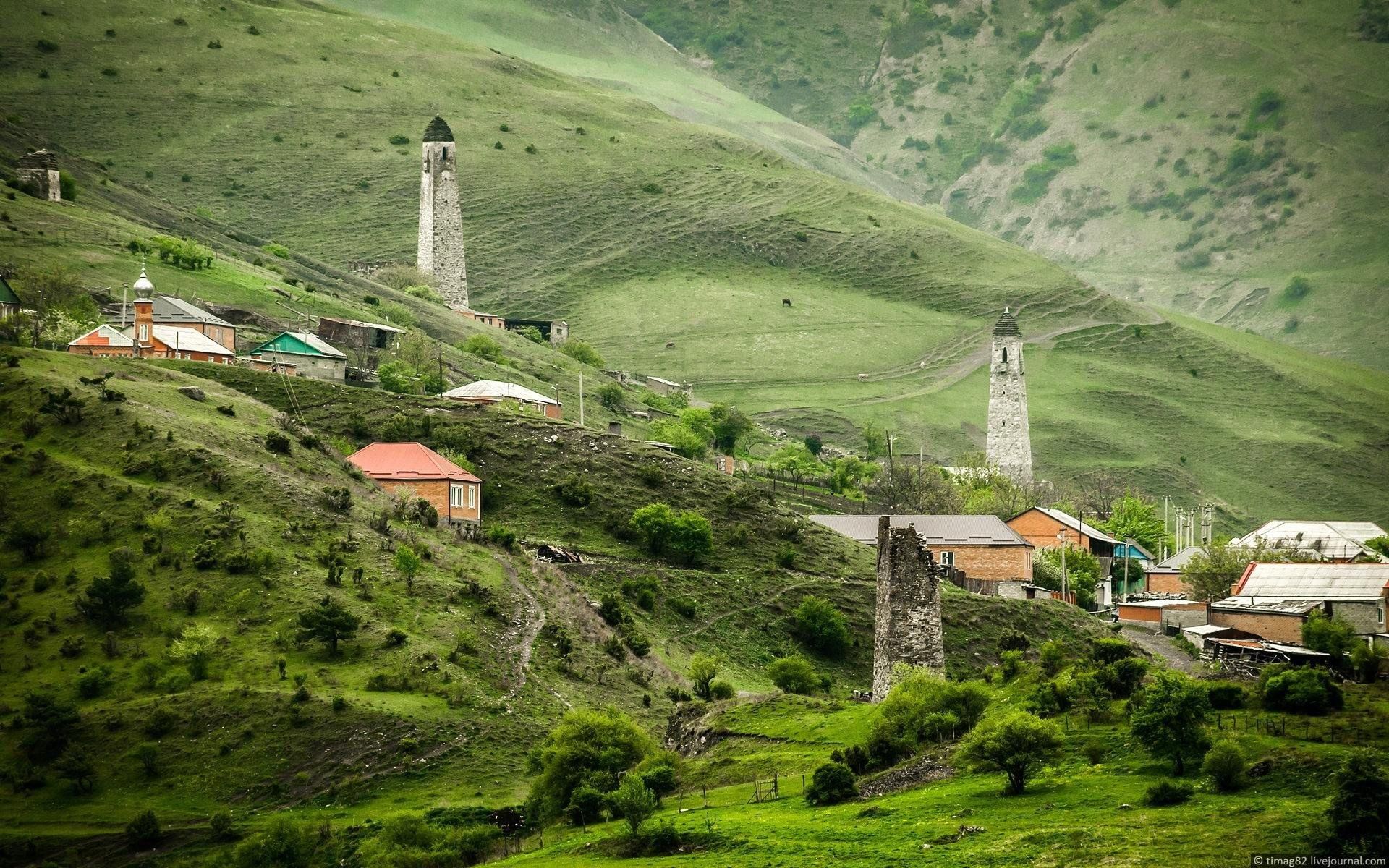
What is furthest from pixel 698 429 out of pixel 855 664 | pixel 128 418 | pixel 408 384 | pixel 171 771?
pixel 171 771

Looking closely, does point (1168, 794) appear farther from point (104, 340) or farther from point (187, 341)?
point (187, 341)

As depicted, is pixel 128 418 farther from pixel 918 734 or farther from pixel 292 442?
pixel 918 734

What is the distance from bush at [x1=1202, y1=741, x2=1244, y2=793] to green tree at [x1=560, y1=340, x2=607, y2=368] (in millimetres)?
118075

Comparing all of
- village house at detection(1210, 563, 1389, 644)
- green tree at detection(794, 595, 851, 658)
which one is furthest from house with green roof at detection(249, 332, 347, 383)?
village house at detection(1210, 563, 1389, 644)

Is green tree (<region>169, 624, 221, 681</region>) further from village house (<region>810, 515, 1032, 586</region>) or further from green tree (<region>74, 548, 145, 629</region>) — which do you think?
village house (<region>810, 515, 1032, 586</region>)

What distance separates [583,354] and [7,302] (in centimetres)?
6765

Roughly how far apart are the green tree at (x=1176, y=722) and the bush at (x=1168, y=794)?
1.92 m

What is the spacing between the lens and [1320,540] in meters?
121

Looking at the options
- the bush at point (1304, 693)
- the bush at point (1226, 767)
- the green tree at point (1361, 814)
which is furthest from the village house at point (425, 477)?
the green tree at point (1361, 814)

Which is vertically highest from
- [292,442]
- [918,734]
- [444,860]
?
[292,442]

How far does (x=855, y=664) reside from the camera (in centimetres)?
8900

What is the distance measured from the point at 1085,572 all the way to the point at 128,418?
5595 cm

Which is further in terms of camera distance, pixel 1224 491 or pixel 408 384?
pixel 1224 491

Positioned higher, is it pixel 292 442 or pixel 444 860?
pixel 292 442
